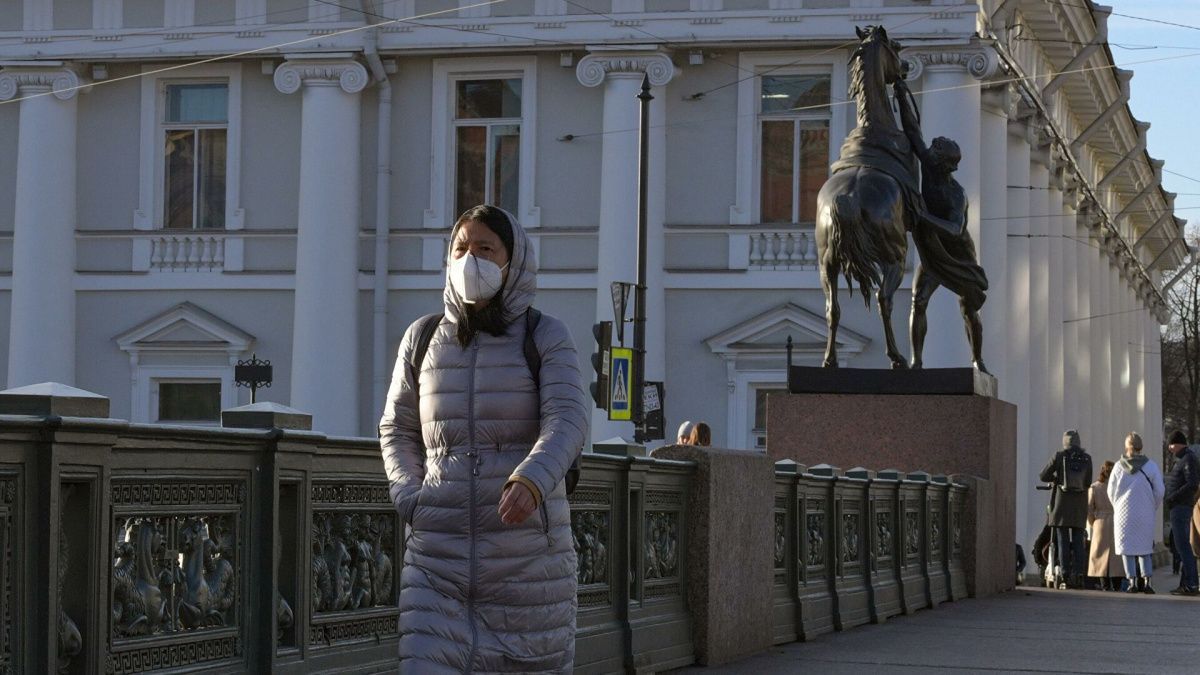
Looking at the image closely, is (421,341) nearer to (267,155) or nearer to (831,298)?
(831,298)

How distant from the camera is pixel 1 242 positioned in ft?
123

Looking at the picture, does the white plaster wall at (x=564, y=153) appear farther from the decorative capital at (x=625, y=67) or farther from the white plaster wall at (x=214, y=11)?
the white plaster wall at (x=214, y=11)

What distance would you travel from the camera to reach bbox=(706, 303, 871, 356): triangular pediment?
115 ft

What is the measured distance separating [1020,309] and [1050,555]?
1236 cm

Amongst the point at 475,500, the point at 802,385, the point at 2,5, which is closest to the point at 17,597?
the point at 475,500

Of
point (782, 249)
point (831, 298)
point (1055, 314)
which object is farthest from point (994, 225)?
point (831, 298)

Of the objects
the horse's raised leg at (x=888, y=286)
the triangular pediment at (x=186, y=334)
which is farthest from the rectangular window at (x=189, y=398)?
the horse's raised leg at (x=888, y=286)

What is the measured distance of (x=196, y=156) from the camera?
3719cm

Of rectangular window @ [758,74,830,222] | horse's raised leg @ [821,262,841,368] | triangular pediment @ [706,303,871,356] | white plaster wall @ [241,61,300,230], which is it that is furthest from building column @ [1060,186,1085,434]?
horse's raised leg @ [821,262,841,368]

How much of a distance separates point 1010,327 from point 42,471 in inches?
1317

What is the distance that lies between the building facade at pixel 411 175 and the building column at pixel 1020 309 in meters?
0.30

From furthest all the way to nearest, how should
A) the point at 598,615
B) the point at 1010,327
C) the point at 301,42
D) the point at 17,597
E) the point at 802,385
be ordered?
the point at 1010,327
the point at 301,42
the point at 802,385
the point at 598,615
the point at 17,597

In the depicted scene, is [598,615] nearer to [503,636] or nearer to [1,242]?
[503,636]

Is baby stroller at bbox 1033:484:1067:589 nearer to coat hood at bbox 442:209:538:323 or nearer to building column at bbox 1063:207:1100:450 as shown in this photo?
coat hood at bbox 442:209:538:323
